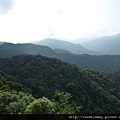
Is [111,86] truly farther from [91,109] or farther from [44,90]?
[44,90]

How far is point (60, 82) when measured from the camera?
232 feet

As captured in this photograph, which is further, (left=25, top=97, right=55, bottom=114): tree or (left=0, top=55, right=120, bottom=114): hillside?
(left=0, top=55, right=120, bottom=114): hillside

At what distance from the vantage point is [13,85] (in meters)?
40.6

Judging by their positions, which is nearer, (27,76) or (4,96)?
(4,96)

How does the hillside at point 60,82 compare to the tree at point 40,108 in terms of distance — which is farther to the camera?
the hillside at point 60,82

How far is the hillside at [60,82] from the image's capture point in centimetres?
5916

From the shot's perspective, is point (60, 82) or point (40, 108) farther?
point (60, 82)

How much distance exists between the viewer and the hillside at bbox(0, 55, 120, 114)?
2329 inches

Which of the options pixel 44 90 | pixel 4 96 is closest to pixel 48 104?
pixel 4 96

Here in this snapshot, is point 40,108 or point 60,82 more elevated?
point 40,108

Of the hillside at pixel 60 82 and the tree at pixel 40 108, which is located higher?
the tree at pixel 40 108

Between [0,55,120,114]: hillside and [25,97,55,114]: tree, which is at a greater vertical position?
[25,97,55,114]: tree

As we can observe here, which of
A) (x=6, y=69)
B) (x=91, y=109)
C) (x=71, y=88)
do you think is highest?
(x=6, y=69)

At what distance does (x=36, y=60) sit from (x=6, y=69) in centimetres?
1403
